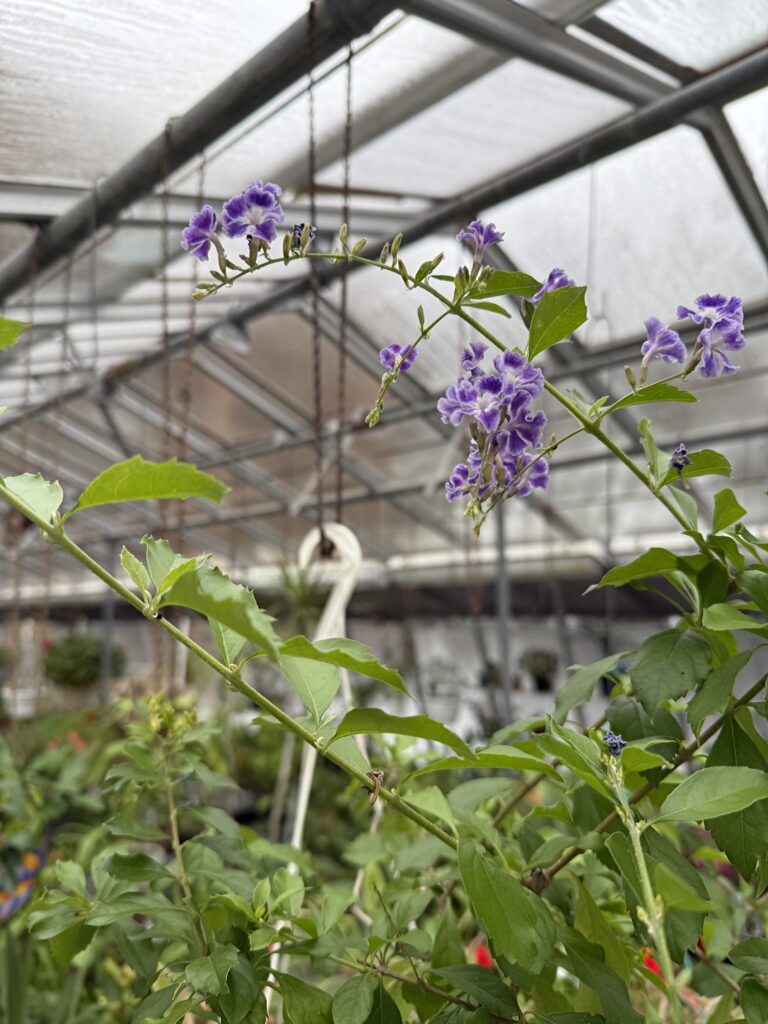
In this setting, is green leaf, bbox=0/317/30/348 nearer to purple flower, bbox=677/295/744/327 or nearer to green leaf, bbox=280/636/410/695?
green leaf, bbox=280/636/410/695

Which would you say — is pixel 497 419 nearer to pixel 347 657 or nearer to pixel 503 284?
pixel 503 284

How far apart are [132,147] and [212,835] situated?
159 centimetres

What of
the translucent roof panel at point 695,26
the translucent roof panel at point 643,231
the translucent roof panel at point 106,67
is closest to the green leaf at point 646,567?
the translucent roof panel at point 106,67

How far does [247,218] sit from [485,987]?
516mm

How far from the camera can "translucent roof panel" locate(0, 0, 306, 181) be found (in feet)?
3.29

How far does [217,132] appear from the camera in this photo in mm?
1514

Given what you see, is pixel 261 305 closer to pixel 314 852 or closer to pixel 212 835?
pixel 314 852

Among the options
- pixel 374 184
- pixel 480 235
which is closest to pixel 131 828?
pixel 480 235

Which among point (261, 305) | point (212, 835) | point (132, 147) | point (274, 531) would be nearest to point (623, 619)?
point (274, 531)

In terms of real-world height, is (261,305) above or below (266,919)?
above

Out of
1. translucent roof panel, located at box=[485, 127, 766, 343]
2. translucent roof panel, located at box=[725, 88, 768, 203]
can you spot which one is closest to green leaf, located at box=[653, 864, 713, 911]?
translucent roof panel, located at box=[725, 88, 768, 203]

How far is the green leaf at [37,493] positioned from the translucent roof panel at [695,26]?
70.4 inches

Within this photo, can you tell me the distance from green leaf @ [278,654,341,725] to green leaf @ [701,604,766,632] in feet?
0.76

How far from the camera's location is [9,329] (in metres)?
0.41
